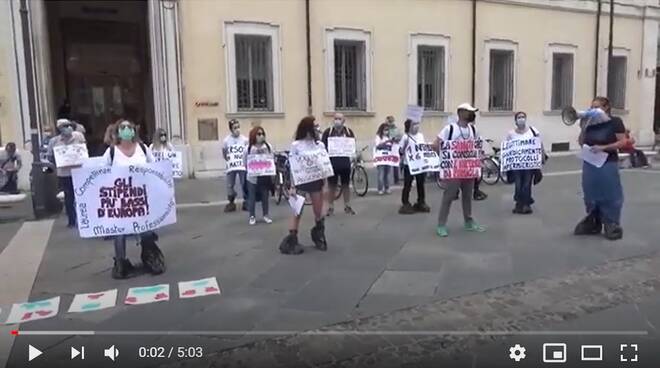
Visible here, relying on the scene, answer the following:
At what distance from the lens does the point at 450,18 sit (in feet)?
57.6

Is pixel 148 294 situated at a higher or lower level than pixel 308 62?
lower

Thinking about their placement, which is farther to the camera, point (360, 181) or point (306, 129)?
point (360, 181)

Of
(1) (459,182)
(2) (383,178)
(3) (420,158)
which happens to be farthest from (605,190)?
(2) (383,178)

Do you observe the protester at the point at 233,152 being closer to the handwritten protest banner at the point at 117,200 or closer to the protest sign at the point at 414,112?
the protest sign at the point at 414,112

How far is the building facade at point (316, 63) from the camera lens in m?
14.1

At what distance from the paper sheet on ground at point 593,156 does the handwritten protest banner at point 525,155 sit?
1829 mm

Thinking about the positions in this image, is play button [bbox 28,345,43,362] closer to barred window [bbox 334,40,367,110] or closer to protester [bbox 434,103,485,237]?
protester [bbox 434,103,485,237]

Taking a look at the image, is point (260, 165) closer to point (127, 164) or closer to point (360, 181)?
point (127, 164)

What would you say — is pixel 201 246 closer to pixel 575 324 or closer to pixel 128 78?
pixel 575 324

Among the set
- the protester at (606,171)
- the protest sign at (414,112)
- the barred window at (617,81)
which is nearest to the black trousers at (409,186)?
the protest sign at (414,112)

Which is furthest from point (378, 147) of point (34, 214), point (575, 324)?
point (575, 324)

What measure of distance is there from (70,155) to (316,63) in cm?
866

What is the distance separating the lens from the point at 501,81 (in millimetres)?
19219

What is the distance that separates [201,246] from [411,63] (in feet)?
38.6
